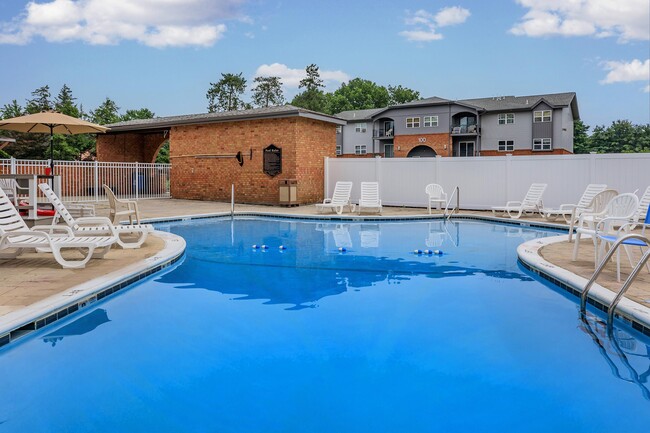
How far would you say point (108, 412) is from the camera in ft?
10.1

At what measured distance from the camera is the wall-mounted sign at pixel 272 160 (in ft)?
58.4

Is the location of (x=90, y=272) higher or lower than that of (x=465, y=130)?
lower

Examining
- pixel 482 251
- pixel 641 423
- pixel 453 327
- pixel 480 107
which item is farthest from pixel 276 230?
pixel 480 107

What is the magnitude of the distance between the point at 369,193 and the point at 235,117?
240 inches

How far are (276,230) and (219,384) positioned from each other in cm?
862

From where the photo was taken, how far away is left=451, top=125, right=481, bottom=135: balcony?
39875 mm

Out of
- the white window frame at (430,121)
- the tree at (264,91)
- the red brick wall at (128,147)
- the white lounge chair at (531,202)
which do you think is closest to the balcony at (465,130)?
the white window frame at (430,121)

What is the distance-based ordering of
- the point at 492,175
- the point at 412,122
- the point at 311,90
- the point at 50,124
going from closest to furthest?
the point at 50,124
the point at 492,175
the point at 412,122
the point at 311,90

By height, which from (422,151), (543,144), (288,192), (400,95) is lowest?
(288,192)

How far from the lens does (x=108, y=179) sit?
66.4ft

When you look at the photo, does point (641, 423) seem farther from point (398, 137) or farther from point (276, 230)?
point (398, 137)

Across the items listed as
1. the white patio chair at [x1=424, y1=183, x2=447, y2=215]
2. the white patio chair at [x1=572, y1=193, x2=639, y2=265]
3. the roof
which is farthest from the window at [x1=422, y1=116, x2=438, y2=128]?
the white patio chair at [x1=572, y1=193, x2=639, y2=265]

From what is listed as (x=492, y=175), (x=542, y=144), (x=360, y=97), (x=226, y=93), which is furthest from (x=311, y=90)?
(x=492, y=175)

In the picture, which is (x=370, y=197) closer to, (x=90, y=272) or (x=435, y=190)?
(x=435, y=190)
